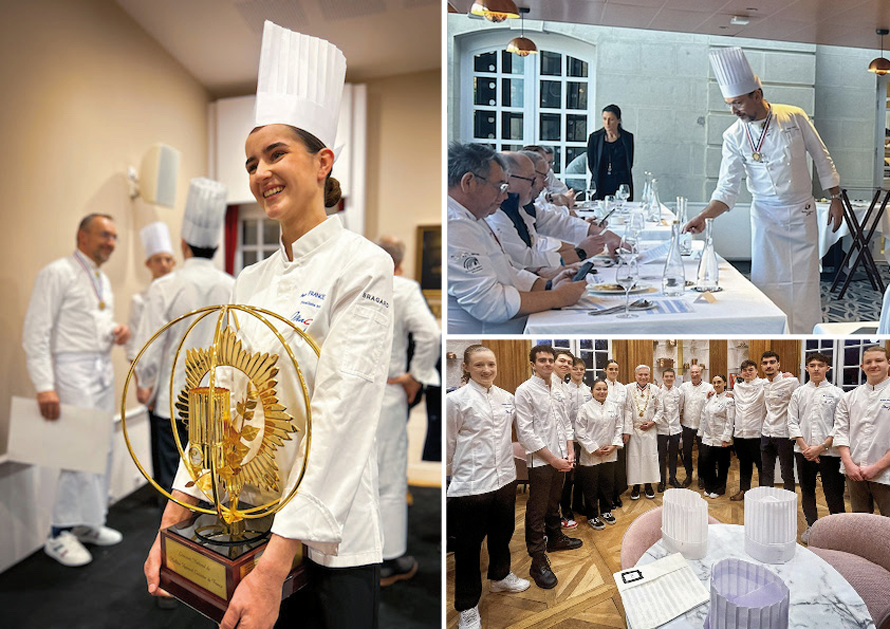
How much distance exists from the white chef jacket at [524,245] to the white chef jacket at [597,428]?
354 millimetres

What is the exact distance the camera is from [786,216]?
1.47m

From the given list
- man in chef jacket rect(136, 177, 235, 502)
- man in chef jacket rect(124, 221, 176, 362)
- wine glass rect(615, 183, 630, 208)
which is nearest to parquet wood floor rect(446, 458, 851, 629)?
wine glass rect(615, 183, 630, 208)

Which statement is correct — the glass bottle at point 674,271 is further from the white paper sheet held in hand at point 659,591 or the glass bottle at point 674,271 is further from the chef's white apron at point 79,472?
the chef's white apron at point 79,472

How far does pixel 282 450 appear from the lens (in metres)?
1.00

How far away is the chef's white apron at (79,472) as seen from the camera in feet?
8.45

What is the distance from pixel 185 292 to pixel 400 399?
0.89m

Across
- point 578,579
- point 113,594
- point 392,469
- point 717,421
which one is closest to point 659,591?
point 578,579

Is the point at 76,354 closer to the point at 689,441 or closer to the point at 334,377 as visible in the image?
the point at 334,377

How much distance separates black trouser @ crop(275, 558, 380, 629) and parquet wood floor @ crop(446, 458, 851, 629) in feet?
1.67

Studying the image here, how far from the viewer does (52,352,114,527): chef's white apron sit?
8.45 ft

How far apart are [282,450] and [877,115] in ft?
4.83

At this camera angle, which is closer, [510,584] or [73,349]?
[510,584]

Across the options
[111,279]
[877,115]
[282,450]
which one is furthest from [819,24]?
[111,279]

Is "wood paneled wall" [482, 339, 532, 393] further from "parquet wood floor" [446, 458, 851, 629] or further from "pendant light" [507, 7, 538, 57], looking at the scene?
"pendant light" [507, 7, 538, 57]
